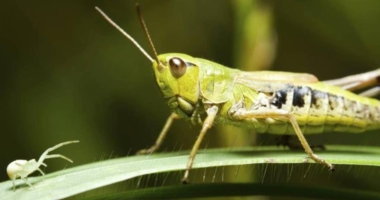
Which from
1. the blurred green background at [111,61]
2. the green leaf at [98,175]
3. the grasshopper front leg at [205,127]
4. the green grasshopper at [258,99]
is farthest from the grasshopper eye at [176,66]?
the blurred green background at [111,61]

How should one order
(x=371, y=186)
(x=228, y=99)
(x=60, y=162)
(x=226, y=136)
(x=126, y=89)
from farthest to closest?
1. (x=126, y=89)
2. (x=60, y=162)
3. (x=371, y=186)
4. (x=226, y=136)
5. (x=228, y=99)

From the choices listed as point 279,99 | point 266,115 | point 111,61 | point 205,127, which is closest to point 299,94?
point 279,99

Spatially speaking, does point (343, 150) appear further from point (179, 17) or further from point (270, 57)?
point (179, 17)

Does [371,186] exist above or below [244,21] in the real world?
below

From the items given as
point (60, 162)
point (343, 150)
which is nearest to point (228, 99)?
point (343, 150)

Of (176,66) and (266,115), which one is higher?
(176,66)

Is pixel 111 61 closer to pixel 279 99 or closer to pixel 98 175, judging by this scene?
pixel 279 99
